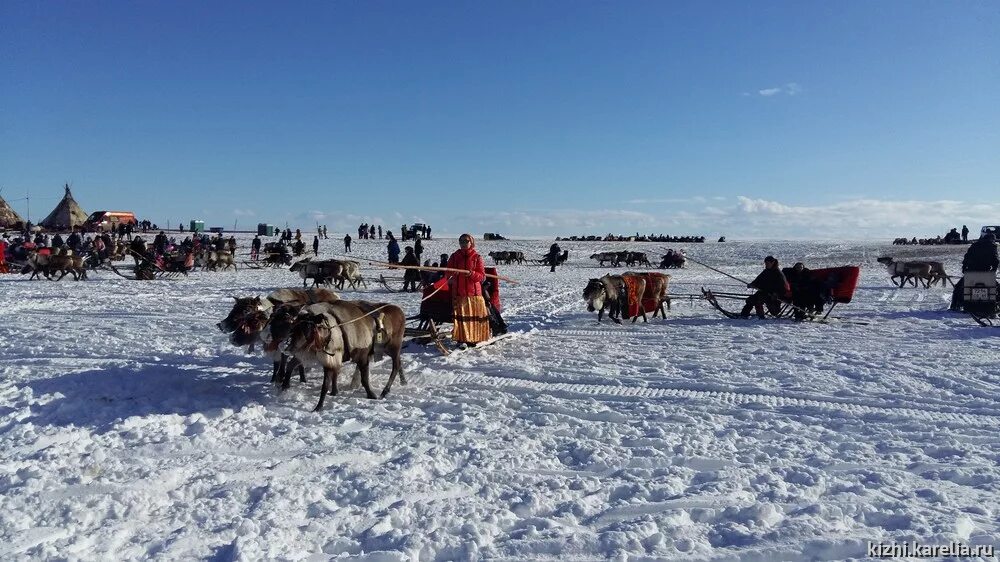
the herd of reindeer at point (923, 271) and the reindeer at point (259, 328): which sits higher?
the herd of reindeer at point (923, 271)

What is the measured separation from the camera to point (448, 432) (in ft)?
17.6

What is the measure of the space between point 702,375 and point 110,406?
5683 millimetres

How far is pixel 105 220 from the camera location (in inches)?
1917

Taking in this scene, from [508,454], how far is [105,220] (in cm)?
5212

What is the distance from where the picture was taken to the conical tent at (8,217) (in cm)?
4728

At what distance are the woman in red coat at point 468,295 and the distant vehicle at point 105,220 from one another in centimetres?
4526

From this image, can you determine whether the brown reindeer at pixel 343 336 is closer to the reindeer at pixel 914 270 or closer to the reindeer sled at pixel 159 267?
the reindeer sled at pixel 159 267

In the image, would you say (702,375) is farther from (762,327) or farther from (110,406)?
(110,406)

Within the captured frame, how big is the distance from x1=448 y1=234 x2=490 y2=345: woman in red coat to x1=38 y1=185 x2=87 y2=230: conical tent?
50.0 m

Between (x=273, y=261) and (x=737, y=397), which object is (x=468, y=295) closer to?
(x=737, y=397)

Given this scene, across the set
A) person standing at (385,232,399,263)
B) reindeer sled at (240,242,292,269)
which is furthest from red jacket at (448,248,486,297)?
reindeer sled at (240,242,292,269)

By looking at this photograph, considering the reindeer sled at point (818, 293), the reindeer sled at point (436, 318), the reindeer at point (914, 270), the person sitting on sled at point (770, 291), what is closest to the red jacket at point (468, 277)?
the reindeer sled at point (436, 318)

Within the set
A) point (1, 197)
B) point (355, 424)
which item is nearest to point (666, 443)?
point (355, 424)

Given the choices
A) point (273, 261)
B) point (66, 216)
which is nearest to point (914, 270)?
point (273, 261)
